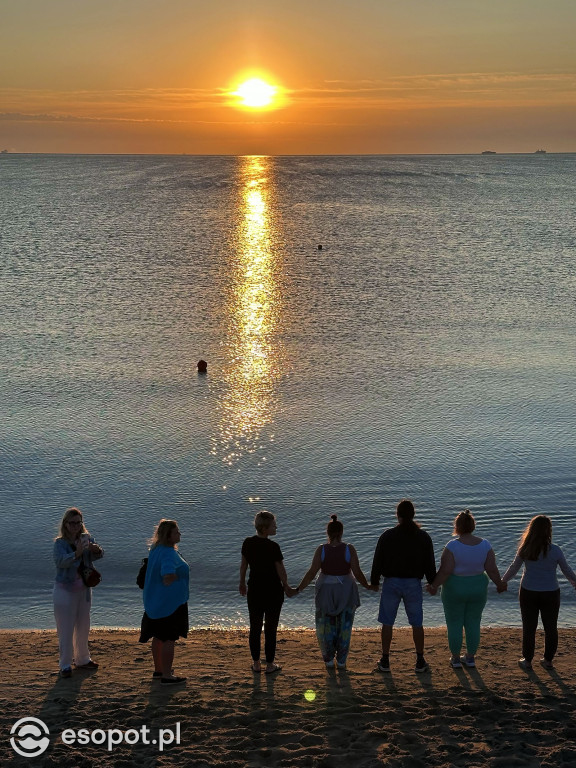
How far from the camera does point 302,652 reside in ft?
31.9

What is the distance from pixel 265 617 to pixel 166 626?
91 centimetres

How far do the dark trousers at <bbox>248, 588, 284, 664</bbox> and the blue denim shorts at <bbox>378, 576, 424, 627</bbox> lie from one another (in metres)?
0.94

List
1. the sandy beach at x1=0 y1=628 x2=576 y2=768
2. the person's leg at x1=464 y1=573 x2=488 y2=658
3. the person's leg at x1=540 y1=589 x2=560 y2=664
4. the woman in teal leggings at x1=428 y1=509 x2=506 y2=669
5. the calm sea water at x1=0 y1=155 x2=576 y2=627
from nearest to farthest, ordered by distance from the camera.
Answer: the sandy beach at x1=0 y1=628 x2=576 y2=768 → the woman in teal leggings at x1=428 y1=509 x2=506 y2=669 → the person's leg at x1=464 y1=573 x2=488 y2=658 → the person's leg at x1=540 y1=589 x2=560 y2=664 → the calm sea water at x1=0 y1=155 x2=576 y2=627

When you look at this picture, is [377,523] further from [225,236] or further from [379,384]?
[225,236]

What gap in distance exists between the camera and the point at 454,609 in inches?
339

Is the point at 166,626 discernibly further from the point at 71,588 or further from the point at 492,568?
the point at 492,568

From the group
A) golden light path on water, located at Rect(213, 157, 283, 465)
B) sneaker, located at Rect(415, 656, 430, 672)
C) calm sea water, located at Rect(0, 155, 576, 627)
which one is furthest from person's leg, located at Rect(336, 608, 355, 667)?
golden light path on water, located at Rect(213, 157, 283, 465)

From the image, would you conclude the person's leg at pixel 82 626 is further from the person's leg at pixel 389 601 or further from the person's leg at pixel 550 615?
the person's leg at pixel 550 615

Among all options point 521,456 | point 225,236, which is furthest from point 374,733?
point 225,236

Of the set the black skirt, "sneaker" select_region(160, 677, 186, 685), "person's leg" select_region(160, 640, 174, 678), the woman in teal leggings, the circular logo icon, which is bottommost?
the circular logo icon

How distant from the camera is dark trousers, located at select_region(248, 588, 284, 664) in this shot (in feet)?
27.6

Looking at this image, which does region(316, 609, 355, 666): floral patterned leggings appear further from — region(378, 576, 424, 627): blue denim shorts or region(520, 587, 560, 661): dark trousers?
region(520, 587, 560, 661): dark trousers

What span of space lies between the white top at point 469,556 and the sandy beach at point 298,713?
102cm

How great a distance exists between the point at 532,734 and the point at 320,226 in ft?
285
